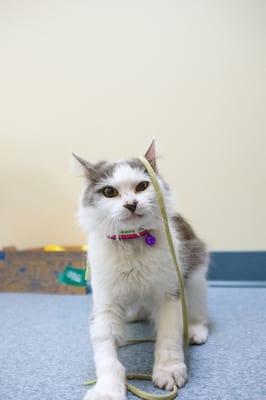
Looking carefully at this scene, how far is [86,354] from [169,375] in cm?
34

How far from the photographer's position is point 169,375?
838mm

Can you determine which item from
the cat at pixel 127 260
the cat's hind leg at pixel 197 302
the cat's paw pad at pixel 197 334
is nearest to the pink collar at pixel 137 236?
the cat at pixel 127 260

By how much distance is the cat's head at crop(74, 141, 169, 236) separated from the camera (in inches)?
35.8

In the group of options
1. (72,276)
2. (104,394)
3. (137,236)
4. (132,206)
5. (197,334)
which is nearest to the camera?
(104,394)

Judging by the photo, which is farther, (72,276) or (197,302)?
(72,276)

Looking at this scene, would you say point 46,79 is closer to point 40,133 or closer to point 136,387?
point 40,133

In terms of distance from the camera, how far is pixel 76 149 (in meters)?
2.22

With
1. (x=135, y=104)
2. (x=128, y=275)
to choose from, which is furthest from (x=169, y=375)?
(x=135, y=104)

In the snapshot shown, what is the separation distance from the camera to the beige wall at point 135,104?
1.98m

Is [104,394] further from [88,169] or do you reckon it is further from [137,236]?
[88,169]

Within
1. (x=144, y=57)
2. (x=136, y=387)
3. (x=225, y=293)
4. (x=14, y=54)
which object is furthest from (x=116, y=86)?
(x=136, y=387)

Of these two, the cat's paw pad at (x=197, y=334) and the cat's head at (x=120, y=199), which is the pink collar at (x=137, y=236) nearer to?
the cat's head at (x=120, y=199)

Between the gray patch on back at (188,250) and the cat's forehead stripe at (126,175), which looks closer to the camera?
the cat's forehead stripe at (126,175)

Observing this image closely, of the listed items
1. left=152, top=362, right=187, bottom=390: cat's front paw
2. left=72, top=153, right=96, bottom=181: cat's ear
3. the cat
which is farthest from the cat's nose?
left=152, top=362, right=187, bottom=390: cat's front paw
